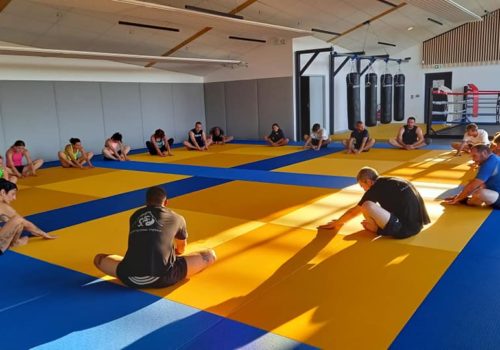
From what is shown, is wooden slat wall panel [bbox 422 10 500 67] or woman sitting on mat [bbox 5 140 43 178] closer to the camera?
woman sitting on mat [bbox 5 140 43 178]

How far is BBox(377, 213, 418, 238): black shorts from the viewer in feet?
16.3

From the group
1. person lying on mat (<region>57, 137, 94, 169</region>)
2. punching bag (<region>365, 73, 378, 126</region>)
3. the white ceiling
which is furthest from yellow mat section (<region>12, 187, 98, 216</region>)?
punching bag (<region>365, 73, 378, 126</region>)

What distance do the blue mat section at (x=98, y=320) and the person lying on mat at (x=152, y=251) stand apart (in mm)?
175

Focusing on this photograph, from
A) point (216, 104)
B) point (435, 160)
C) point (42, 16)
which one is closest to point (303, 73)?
point (216, 104)

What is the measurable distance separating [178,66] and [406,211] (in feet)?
Result: 43.8

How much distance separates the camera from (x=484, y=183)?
6.11 metres

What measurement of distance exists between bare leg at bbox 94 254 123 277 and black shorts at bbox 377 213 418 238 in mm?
2887

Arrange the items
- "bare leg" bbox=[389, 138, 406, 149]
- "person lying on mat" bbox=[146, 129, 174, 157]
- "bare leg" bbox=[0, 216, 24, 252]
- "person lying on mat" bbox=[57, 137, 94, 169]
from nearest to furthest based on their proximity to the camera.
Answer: "bare leg" bbox=[0, 216, 24, 252] → "person lying on mat" bbox=[57, 137, 94, 169] → "bare leg" bbox=[389, 138, 406, 149] → "person lying on mat" bbox=[146, 129, 174, 157]

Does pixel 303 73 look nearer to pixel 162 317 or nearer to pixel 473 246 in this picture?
pixel 473 246

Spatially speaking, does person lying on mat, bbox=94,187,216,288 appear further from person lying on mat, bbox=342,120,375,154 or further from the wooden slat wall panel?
the wooden slat wall panel

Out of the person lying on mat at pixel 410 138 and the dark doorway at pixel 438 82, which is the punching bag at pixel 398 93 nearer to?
the dark doorway at pixel 438 82

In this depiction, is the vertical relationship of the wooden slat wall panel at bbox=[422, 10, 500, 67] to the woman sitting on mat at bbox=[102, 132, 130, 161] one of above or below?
above

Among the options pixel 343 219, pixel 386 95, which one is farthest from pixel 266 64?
pixel 343 219

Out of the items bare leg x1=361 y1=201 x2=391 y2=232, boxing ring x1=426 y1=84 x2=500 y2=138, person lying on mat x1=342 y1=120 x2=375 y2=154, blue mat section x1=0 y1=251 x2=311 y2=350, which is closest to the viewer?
blue mat section x1=0 y1=251 x2=311 y2=350
